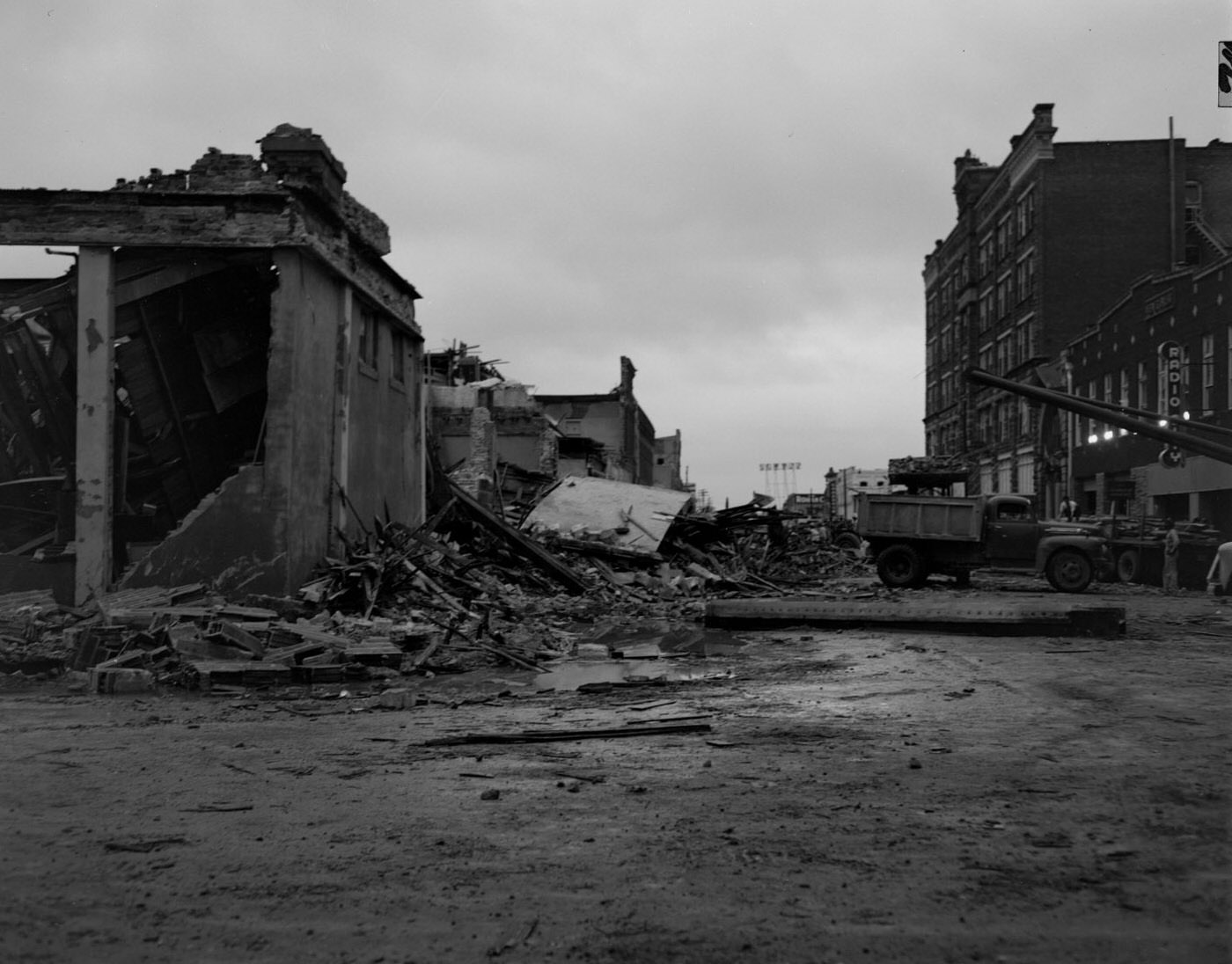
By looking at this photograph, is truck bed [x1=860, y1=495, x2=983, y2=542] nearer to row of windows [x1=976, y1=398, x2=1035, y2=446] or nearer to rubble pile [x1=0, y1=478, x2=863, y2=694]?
rubble pile [x1=0, y1=478, x2=863, y2=694]

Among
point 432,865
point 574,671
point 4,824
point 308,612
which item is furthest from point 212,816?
point 308,612

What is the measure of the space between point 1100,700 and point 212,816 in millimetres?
6251

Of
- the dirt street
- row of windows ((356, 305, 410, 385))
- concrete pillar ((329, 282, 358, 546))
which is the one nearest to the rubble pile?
concrete pillar ((329, 282, 358, 546))

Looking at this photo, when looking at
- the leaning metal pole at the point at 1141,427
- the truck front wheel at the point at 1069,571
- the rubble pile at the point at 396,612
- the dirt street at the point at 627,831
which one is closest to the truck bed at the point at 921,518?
the truck front wheel at the point at 1069,571

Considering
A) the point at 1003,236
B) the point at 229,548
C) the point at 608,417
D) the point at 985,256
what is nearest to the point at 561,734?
the point at 229,548

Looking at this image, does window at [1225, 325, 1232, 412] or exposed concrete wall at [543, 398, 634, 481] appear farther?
exposed concrete wall at [543, 398, 634, 481]

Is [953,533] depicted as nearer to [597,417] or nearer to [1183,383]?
[1183,383]

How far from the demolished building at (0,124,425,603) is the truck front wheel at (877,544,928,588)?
40.4ft

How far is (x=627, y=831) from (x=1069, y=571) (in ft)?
62.3

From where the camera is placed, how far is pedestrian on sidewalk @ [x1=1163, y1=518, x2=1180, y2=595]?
895 inches

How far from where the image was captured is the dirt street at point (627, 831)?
3283 millimetres

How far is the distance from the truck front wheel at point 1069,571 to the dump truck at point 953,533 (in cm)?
68

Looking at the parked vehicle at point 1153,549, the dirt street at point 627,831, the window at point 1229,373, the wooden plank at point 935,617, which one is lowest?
the dirt street at point 627,831

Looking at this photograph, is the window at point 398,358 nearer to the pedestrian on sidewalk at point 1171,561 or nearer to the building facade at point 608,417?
the pedestrian on sidewalk at point 1171,561
